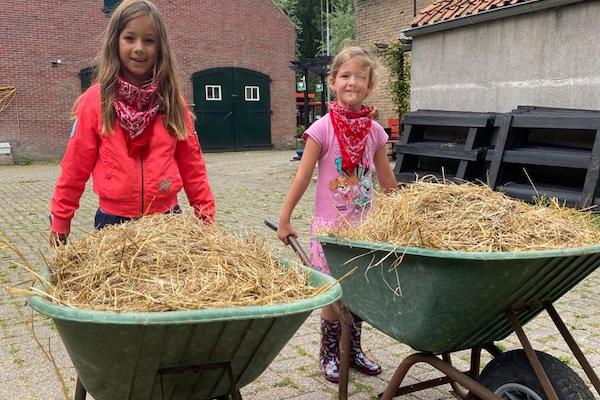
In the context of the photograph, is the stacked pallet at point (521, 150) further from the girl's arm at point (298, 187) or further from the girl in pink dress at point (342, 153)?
the girl's arm at point (298, 187)

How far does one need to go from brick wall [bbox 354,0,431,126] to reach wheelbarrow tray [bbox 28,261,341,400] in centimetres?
1294

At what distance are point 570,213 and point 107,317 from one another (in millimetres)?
1817

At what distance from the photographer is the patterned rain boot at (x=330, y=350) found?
3.17 metres

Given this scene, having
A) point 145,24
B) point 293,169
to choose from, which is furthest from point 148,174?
point 293,169

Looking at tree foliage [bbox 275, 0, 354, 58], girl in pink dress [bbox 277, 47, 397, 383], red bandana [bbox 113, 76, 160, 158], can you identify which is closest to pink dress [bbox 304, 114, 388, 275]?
girl in pink dress [bbox 277, 47, 397, 383]

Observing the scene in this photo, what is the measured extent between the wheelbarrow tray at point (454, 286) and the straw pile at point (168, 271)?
456 millimetres

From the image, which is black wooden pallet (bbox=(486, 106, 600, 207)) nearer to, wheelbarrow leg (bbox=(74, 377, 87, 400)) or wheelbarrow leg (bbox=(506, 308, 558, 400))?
wheelbarrow leg (bbox=(506, 308, 558, 400))

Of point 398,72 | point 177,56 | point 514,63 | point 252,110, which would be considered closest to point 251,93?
point 252,110

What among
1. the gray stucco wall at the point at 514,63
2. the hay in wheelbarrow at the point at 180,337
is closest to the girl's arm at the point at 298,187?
the hay in wheelbarrow at the point at 180,337

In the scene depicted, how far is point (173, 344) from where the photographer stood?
4.97 feet

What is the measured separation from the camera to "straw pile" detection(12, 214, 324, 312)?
5.03ft

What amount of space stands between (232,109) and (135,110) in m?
20.3

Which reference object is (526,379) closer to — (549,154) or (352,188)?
(352,188)

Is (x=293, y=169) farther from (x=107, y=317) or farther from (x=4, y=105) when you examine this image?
(x=107, y=317)
